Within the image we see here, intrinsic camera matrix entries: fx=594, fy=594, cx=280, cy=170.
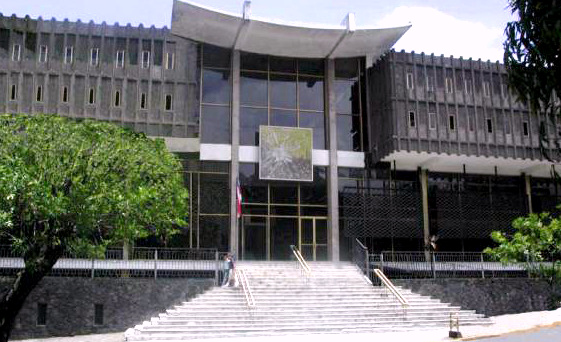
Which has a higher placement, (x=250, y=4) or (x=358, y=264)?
(x=250, y=4)

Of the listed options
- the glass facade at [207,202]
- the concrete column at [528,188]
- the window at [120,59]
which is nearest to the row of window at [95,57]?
the window at [120,59]

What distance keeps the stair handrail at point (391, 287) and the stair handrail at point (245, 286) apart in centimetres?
544

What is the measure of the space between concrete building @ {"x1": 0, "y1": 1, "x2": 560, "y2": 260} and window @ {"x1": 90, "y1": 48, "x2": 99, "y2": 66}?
0.23 ft

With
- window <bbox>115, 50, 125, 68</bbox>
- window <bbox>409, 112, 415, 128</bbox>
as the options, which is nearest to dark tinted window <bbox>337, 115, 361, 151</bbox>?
window <bbox>409, 112, 415, 128</bbox>

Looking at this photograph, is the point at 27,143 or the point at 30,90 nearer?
the point at 27,143

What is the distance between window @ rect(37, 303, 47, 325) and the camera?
2159 centimetres

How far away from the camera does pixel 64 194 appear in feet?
59.8

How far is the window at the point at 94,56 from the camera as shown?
98.0ft

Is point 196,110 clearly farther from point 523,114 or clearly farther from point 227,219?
point 523,114

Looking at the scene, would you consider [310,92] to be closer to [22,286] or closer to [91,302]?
[91,302]

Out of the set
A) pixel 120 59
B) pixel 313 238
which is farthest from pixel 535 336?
pixel 120 59

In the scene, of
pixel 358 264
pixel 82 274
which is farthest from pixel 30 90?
pixel 358 264

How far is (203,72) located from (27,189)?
53.9 feet

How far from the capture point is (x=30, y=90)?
94.8ft
